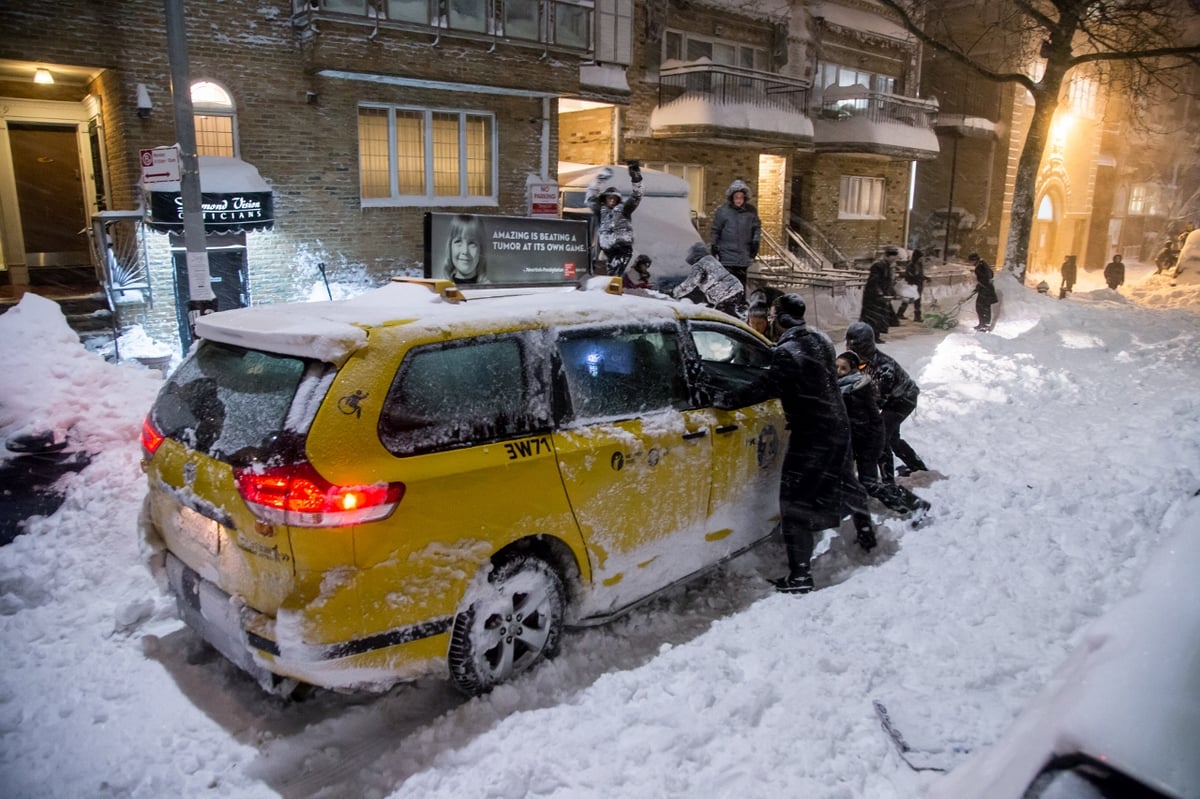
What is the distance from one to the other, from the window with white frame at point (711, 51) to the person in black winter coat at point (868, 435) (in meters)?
15.5

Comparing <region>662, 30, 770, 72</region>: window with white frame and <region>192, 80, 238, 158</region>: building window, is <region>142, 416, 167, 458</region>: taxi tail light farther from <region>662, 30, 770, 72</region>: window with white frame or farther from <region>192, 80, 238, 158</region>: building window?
<region>662, 30, 770, 72</region>: window with white frame

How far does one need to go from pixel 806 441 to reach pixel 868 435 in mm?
1285

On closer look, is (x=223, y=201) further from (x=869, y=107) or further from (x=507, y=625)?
(x=869, y=107)

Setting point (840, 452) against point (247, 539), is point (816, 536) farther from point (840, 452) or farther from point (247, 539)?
point (247, 539)

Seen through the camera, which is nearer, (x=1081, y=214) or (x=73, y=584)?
(x=73, y=584)

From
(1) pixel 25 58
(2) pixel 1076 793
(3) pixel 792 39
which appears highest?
(3) pixel 792 39

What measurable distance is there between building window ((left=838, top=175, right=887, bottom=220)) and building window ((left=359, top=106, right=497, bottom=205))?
1351cm

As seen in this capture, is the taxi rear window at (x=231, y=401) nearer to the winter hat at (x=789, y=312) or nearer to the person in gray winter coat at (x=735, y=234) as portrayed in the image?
the winter hat at (x=789, y=312)

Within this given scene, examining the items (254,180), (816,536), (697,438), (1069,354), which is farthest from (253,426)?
(1069,354)

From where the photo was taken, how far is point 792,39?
22.3 meters

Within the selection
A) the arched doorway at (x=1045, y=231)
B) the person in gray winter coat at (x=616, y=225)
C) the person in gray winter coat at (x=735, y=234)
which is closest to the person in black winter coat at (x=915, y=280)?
the person in gray winter coat at (x=735, y=234)

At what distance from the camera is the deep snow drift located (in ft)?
11.0

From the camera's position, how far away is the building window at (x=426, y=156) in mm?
14195

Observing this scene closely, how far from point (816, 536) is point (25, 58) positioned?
37.6 ft
